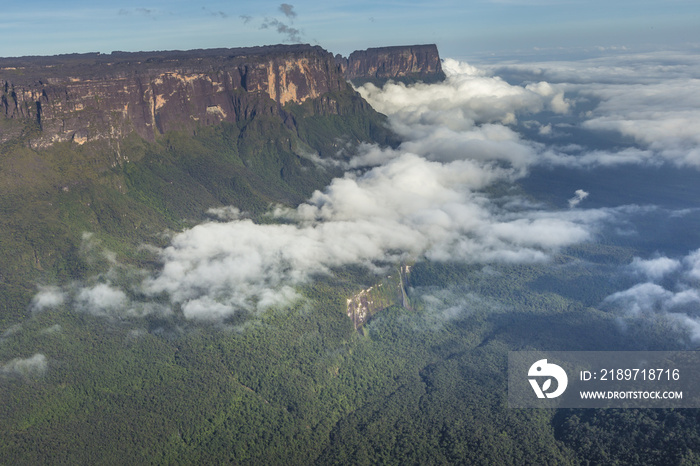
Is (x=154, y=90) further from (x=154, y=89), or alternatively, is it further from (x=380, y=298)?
(x=380, y=298)

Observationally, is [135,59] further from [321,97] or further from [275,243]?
[275,243]

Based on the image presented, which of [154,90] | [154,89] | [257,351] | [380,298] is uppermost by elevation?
[154,89]

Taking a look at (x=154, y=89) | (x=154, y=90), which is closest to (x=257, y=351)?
(x=154, y=90)

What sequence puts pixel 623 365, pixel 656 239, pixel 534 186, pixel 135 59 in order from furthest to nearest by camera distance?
1. pixel 534 186
2. pixel 135 59
3. pixel 656 239
4. pixel 623 365

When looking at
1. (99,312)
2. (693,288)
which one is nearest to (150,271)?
(99,312)

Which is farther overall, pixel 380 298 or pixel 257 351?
pixel 380 298
